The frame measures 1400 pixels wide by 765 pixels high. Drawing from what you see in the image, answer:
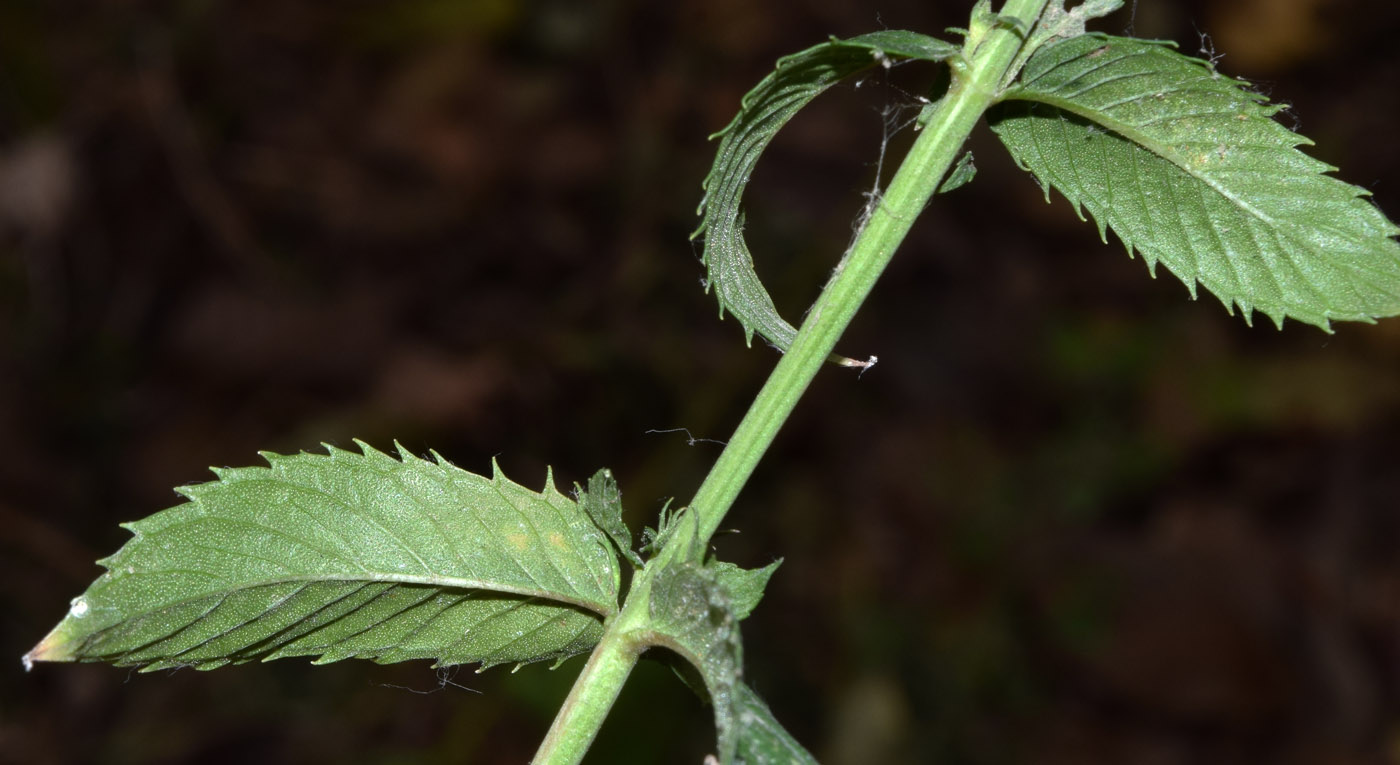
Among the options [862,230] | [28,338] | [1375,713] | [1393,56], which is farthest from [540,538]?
[1393,56]

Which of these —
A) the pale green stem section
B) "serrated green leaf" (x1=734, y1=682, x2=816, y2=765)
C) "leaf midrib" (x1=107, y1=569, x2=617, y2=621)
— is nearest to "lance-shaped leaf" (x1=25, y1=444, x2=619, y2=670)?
"leaf midrib" (x1=107, y1=569, x2=617, y2=621)

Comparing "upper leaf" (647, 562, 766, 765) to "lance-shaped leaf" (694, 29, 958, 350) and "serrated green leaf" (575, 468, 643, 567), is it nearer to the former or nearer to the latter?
"serrated green leaf" (575, 468, 643, 567)

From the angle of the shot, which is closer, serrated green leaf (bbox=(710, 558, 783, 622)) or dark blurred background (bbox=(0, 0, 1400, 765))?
serrated green leaf (bbox=(710, 558, 783, 622))

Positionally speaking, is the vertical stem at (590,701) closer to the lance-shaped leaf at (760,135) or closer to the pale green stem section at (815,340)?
the pale green stem section at (815,340)

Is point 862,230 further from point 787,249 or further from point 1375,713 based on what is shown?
point 1375,713

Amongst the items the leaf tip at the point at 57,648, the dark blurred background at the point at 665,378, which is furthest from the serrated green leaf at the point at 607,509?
the dark blurred background at the point at 665,378

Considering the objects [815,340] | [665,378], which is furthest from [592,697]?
[665,378]

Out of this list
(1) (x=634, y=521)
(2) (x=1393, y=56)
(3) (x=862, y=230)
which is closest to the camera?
(3) (x=862, y=230)
